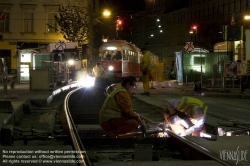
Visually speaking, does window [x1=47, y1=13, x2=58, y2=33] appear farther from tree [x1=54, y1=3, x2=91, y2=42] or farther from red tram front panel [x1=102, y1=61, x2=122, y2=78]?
red tram front panel [x1=102, y1=61, x2=122, y2=78]

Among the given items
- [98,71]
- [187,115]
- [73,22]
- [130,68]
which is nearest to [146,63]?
[98,71]

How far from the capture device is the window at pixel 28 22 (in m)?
66.3

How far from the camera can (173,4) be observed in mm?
110188

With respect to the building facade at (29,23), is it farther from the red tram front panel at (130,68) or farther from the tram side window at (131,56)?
the tram side window at (131,56)

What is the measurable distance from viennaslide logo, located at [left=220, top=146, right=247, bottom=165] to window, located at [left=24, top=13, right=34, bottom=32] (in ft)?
197

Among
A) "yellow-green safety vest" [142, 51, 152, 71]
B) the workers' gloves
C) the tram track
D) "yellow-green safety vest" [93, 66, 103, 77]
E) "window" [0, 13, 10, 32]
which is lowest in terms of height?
the tram track

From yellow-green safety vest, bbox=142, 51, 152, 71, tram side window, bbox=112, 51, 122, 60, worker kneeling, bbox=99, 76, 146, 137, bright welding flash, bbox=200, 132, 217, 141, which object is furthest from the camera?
tram side window, bbox=112, 51, 122, 60

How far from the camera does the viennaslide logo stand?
7.71 m

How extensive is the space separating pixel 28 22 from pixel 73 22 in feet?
23.1

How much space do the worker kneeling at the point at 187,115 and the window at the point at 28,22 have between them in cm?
5769

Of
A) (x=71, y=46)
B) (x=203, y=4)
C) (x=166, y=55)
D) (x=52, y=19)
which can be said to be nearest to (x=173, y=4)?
(x=166, y=55)

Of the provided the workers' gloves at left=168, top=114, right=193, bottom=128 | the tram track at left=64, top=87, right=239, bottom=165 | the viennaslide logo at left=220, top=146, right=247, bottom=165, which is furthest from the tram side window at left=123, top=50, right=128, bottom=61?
the viennaslide logo at left=220, top=146, right=247, bottom=165

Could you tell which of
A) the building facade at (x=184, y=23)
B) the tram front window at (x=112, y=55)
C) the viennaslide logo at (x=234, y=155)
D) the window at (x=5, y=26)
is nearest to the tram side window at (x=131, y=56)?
the tram front window at (x=112, y=55)

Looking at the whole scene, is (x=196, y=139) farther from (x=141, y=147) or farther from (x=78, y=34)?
(x=78, y=34)
